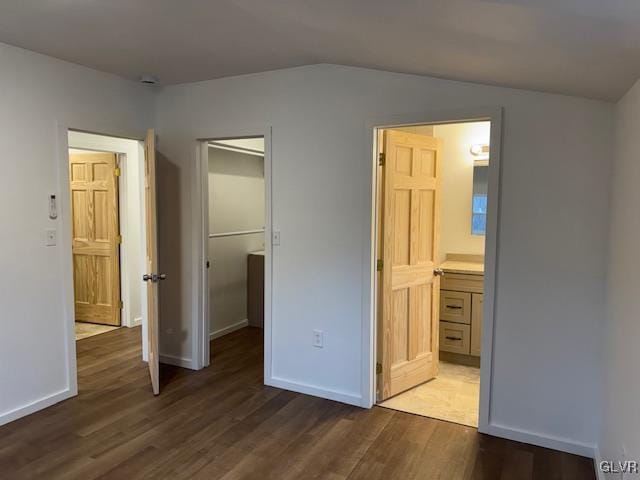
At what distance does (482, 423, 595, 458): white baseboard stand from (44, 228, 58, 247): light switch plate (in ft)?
9.99

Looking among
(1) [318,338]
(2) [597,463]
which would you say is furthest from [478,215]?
(2) [597,463]

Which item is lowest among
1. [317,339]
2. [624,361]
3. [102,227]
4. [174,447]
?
[174,447]

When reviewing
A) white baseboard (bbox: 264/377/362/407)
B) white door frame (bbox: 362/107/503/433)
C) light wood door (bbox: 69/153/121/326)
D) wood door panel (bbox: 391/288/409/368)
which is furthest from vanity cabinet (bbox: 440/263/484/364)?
light wood door (bbox: 69/153/121/326)

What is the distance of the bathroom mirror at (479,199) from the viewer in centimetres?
436

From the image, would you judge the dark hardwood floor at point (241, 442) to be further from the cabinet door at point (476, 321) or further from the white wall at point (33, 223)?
the cabinet door at point (476, 321)

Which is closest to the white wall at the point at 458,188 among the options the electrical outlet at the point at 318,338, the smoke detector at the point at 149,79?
the electrical outlet at the point at 318,338

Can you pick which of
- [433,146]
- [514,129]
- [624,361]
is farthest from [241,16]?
[624,361]

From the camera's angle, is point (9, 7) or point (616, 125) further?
point (616, 125)

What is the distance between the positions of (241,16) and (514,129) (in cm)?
161

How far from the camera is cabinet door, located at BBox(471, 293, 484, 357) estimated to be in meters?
3.97

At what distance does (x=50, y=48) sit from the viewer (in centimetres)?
288

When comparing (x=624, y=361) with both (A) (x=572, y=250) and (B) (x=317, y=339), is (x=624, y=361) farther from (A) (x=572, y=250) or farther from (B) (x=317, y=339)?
(B) (x=317, y=339)

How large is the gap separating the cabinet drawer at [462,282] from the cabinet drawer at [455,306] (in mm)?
45

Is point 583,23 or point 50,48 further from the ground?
point 50,48
